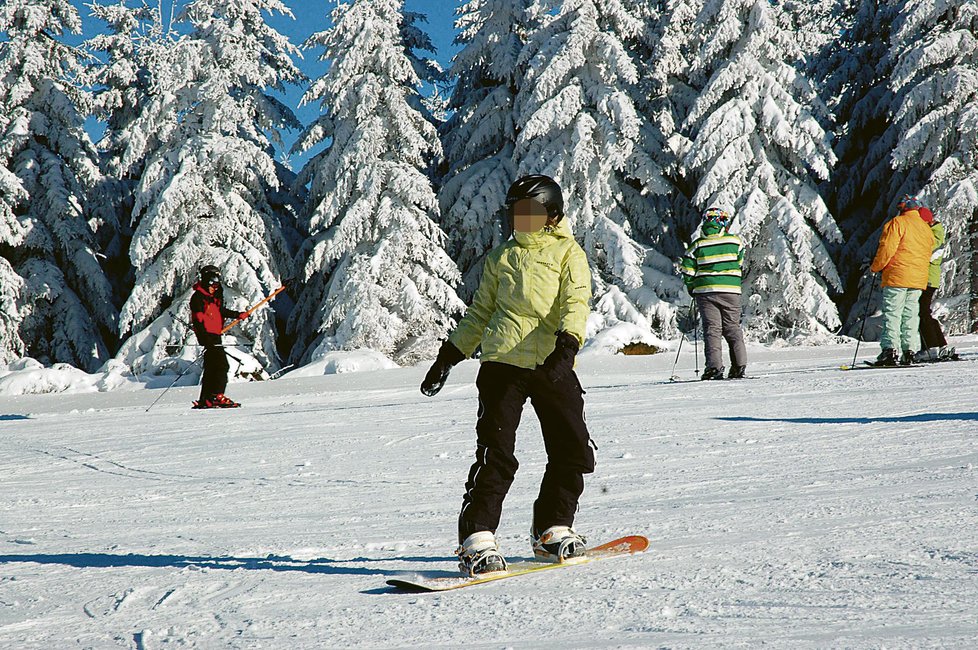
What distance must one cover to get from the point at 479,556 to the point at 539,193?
1426 mm

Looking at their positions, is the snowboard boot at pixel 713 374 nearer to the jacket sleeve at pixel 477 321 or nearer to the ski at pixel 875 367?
the ski at pixel 875 367

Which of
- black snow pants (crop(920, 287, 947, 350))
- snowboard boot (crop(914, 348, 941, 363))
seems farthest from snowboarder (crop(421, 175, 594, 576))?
snowboard boot (crop(914, 348, 941, 363))

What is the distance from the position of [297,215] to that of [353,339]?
297 inches

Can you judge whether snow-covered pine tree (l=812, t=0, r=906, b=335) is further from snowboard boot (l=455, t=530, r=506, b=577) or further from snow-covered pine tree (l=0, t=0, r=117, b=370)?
snowboard boot (l=455, t=530, r=506, b=577)

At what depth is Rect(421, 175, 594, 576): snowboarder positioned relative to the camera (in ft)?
12.0

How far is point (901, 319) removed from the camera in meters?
11.1

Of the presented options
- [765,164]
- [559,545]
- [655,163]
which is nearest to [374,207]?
[655,163]

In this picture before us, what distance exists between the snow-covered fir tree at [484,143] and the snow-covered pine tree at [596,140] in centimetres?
171

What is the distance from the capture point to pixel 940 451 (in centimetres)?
557

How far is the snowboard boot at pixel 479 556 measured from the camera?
3.53 meters

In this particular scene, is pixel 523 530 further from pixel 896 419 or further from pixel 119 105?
pixel 119 105

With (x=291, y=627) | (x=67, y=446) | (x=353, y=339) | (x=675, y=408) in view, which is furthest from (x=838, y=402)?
(x=353, y=339)

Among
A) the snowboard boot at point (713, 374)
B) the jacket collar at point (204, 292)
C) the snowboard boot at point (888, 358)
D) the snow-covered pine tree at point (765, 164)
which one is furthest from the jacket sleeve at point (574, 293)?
the snow-covered pine tree at point (765, 164)

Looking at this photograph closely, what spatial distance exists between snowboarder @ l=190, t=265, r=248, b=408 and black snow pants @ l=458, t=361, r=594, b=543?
9307mm
